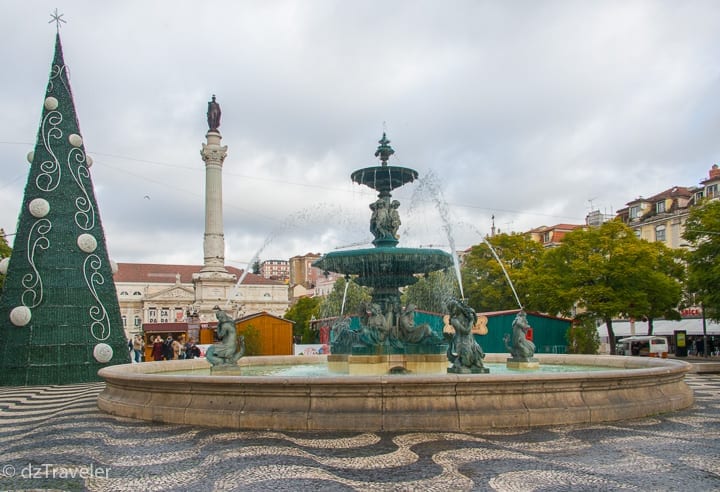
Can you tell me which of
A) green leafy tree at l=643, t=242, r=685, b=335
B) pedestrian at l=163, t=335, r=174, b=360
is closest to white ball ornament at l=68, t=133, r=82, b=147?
pedestrian at l=163, t=335, r=174, b=360

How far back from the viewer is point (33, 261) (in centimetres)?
1691

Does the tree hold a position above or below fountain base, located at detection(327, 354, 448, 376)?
above

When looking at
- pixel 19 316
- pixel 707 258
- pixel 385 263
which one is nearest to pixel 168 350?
pixel 19 316

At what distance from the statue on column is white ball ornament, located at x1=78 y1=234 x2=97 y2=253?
55.8 meters

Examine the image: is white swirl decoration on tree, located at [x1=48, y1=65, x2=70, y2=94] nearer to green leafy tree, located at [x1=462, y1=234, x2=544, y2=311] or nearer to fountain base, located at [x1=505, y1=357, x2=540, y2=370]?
fountain base, located at [x1=505, y1=357, x2=540, y2=370]

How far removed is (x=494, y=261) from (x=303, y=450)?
4188cm

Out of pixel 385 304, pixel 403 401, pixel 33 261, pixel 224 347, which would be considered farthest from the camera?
pixel 33 261

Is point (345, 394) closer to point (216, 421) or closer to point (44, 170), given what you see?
point (216, 421)

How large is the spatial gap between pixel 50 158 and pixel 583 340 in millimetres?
22411

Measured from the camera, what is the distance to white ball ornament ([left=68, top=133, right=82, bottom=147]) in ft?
59.0

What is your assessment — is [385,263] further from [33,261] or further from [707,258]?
[707,258]

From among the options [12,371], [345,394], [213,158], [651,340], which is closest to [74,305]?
[12,371]

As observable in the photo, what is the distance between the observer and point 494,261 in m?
46.8

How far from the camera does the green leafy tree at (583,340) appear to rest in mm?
26062
